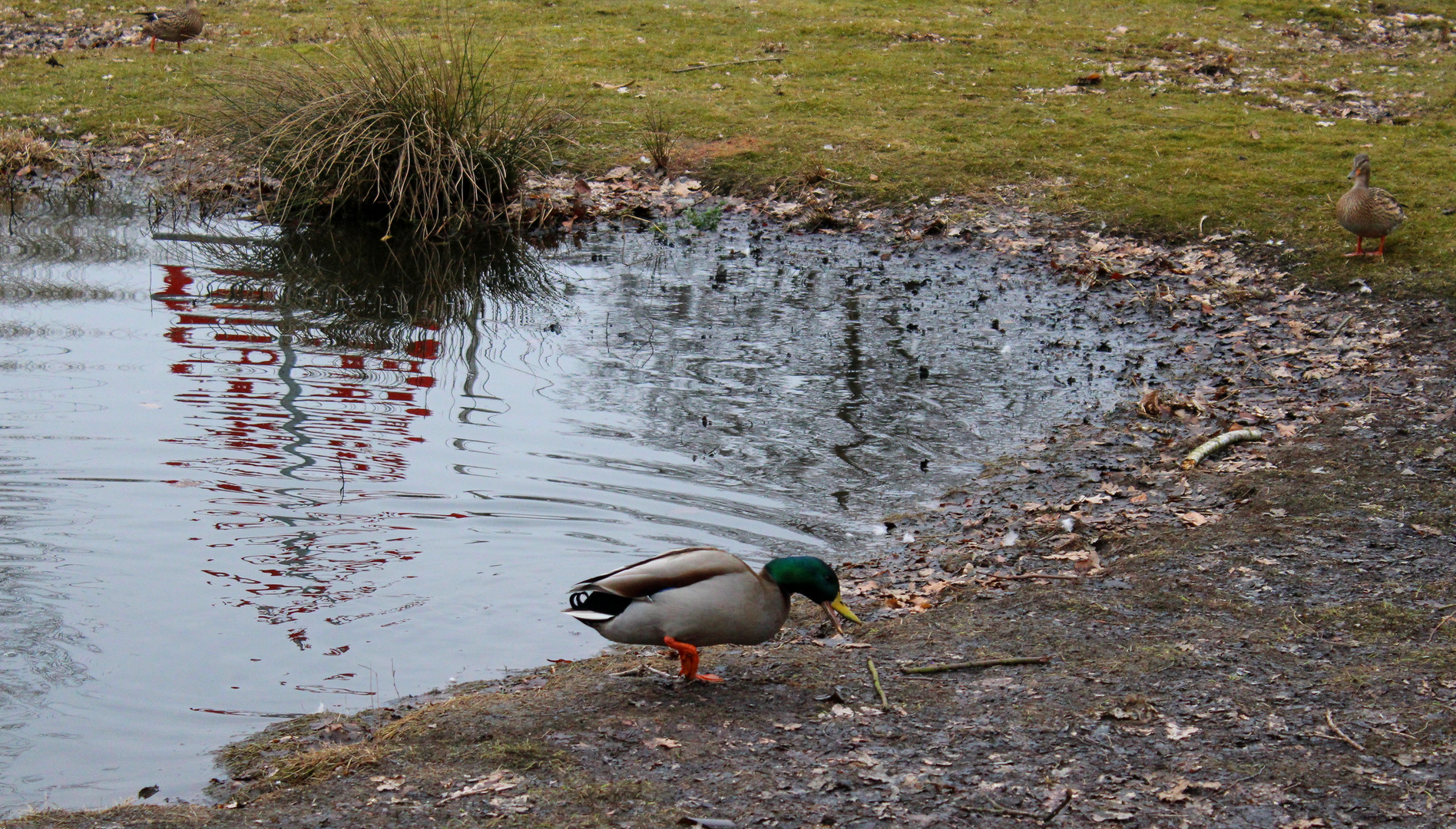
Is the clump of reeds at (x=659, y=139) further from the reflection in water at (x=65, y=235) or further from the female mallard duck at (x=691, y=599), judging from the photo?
the female mallard duck at (x=691, y=599)

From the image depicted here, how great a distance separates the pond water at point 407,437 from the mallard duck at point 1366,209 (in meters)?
2.30

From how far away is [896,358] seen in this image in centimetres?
872

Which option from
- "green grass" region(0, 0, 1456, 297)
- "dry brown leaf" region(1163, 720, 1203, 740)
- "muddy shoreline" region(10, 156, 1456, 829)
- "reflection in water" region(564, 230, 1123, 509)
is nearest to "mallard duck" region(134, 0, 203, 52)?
"green grass" region(0, 0, 1456, 297)

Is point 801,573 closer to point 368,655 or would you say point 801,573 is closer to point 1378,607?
point 368,655

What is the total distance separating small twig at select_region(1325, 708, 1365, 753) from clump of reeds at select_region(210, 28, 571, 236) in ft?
29.5

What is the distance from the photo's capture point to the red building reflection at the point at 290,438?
542 centimetres

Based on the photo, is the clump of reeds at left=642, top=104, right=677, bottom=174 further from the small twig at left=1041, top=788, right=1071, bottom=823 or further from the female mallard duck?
the small twig at left=1041, top=788, right=1071, bottom=823

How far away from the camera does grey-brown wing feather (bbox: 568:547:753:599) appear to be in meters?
4.12

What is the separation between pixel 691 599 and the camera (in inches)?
163

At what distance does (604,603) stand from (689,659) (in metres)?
0.40

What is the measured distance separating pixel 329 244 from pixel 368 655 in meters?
7.50

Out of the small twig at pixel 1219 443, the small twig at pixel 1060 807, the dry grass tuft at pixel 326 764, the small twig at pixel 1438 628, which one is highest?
the small twig at pixel 1219 443

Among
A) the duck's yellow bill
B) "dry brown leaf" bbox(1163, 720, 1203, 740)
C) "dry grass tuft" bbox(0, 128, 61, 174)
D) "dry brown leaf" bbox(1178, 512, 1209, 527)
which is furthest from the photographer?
"dry grass tuft" bbox(0, 128, 61, 174)

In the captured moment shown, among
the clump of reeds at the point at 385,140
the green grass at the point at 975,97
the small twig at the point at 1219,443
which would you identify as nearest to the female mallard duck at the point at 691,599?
the small twig at the point at 1219,443
